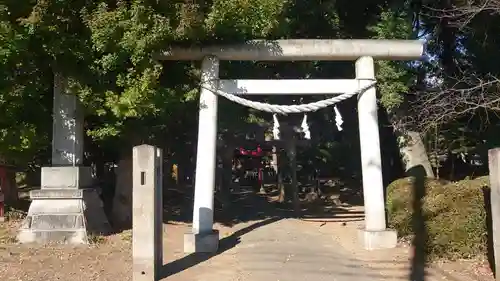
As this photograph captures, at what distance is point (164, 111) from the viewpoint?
11.4 m

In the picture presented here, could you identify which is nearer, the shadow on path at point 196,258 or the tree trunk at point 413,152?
the shadow on path at point 196,258

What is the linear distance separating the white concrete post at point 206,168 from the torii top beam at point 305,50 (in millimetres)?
289

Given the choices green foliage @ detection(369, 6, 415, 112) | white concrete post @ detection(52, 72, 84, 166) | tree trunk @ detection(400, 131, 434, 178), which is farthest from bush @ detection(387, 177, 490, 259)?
white concrete post @ detection(52, 72, 84, 166)

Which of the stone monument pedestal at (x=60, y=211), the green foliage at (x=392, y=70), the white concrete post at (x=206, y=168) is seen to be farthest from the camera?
the green foliage at (x=392, y=70)

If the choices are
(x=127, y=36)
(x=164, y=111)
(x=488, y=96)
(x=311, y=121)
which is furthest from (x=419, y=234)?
(x=311, y=121)

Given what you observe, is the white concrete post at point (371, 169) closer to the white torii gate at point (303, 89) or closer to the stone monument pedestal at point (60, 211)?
the white torii gate at point (303, 89)

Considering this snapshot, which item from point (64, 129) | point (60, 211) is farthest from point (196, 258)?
point (64, 129)

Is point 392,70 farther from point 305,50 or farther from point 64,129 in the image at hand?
point 64,129

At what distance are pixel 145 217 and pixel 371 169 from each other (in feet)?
16.1

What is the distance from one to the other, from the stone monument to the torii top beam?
2.42 metres

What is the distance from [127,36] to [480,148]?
1139 cm

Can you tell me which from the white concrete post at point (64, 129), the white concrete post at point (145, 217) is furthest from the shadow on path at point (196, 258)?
the white concrete post at point (64, 129)

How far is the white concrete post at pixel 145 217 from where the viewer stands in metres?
7.98

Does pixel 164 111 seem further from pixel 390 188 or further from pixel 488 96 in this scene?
pixel 488 96
